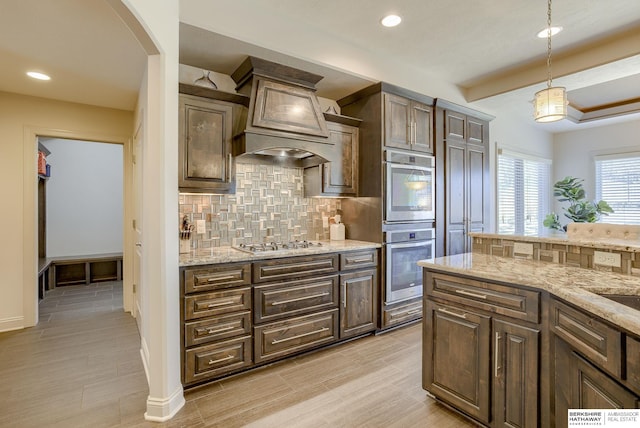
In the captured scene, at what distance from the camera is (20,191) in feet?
11.3

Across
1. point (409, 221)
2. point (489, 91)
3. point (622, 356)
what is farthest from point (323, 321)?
point (489, 91)

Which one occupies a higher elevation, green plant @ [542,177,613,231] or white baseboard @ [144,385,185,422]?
green plant @ [542,177,613,231]

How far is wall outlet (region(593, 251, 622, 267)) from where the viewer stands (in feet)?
5.92

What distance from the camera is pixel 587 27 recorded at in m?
2.97

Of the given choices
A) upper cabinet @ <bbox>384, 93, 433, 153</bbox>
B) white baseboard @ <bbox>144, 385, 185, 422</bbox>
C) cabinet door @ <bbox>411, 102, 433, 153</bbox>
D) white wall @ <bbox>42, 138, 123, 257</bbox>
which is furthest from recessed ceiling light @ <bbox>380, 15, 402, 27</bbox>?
white wall @ <bbox>42, 138, 123, 257</bbox>

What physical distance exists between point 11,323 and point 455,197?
5281mm

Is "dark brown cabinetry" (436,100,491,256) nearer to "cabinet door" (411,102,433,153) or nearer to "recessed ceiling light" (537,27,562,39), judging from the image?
"cabinet door" (411,102,433,153)

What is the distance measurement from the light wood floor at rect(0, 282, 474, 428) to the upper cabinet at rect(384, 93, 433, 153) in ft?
6.87

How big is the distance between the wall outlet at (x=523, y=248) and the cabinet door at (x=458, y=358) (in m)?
0.77

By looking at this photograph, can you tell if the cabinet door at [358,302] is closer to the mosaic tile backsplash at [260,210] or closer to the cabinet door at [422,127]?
the mosaic tile backsplash at [260,210]

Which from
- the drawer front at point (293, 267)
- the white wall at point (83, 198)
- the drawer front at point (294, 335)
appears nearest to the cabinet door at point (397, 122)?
the drawer front at point (293, 267)

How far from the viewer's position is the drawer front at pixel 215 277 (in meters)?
2.27

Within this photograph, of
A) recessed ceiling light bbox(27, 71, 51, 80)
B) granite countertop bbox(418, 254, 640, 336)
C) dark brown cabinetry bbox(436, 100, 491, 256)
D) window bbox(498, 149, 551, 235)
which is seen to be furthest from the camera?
window bbox(498, 149, 551, 235)

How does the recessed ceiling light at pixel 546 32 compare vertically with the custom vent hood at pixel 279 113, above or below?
above
